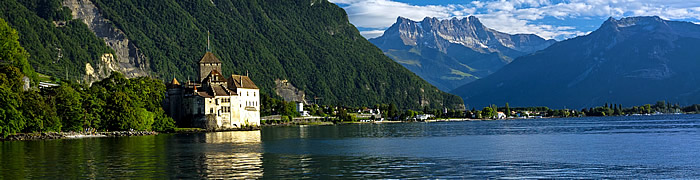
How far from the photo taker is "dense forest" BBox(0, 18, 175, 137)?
324 feet

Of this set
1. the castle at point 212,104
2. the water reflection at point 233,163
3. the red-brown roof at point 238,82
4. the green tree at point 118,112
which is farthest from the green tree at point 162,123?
the water reflection at point 233,163

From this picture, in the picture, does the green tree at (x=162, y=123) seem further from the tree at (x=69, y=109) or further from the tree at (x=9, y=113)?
the tree at (x=9, y=113)

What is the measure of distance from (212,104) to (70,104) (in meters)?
36.9

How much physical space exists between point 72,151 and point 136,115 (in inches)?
2027

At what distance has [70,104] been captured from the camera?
364ft

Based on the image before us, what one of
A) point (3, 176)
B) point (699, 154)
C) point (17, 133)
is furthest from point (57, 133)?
point (699, 154)

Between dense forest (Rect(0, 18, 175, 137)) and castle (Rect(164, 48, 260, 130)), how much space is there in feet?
16.9

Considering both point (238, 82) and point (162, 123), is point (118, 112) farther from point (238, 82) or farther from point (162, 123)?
point (238, 82)

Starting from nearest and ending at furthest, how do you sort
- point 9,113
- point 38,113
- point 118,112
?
point 9,113 → point 38,113 → point 118,112

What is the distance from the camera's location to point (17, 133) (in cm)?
10100

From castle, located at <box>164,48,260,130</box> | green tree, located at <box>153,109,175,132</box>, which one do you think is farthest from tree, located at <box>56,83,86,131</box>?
castle, located at <box>164,48,260,130</box>

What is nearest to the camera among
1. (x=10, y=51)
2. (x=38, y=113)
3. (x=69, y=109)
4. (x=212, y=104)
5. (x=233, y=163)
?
(x=233, y=163)

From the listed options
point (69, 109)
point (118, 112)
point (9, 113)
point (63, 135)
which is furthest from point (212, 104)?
point (9, 113)

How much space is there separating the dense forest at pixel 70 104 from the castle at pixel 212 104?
5164 millimetres
